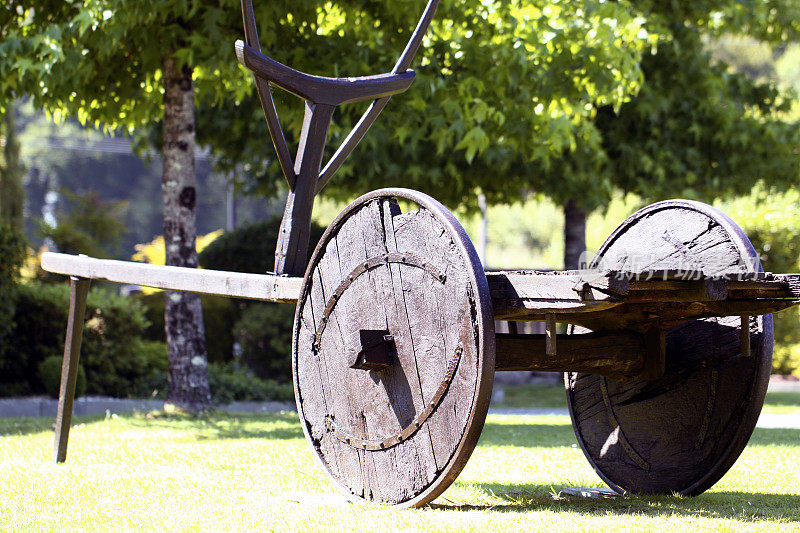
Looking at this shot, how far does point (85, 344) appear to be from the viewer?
10695 millimetres

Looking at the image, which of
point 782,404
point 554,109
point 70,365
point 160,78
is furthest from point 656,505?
point 782,404

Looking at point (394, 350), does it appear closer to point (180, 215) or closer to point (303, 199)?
point (303, 199)

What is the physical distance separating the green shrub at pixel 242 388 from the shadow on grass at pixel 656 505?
6331mm

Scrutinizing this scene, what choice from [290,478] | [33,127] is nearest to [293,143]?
[290,478]

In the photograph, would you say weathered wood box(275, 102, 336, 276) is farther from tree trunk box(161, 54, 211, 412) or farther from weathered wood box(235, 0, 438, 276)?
tree trunk box(161, 54, 211, 412)

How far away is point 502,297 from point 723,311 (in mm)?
1043

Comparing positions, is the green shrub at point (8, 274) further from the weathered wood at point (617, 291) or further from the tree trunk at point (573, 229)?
the weathered wood at point (617, 291)

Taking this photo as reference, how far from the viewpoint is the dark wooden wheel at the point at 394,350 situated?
3656 mm

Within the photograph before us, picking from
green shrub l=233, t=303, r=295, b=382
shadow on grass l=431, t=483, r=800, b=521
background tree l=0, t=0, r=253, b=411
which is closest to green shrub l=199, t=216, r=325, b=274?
green shrub l=233, t=303, r=295, b=382

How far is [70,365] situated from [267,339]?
669 cm

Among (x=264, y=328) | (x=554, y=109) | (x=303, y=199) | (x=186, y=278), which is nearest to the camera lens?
(x=186, y=278)

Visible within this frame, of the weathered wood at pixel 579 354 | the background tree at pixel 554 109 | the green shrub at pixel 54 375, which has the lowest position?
the green shrub at pixel 54 375

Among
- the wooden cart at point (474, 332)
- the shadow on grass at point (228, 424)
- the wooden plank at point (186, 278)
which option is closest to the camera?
the wooden cart at point (474, 332)

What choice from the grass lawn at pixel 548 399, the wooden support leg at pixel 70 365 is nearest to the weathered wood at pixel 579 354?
the wooden support leg at pixel 70 365
